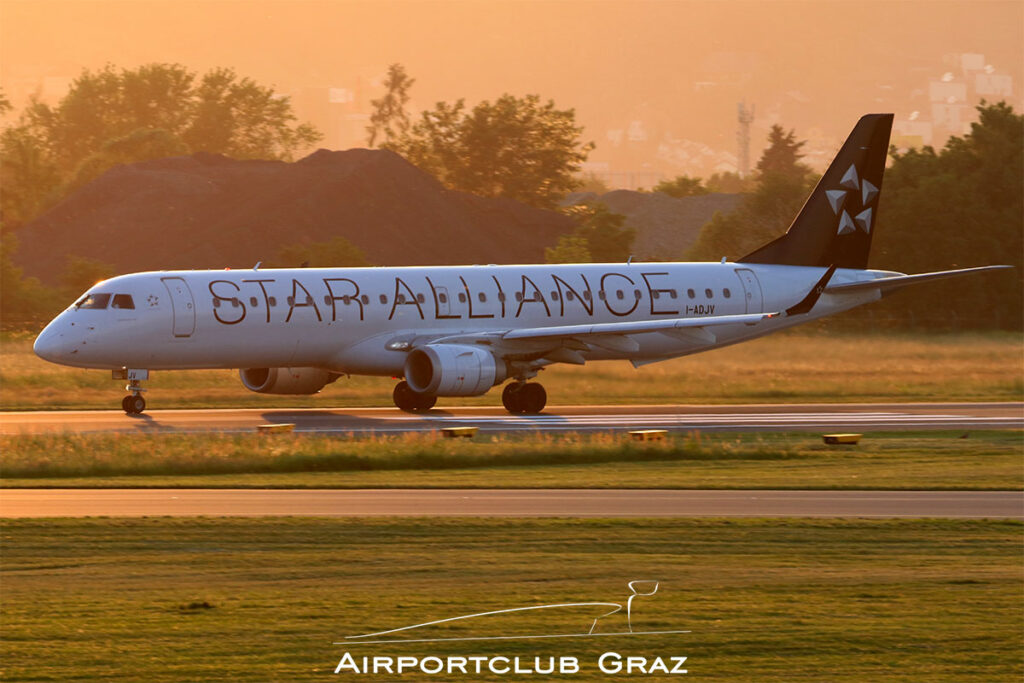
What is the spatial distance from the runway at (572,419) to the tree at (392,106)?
381 feet

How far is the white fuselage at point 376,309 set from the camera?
39.6 meters

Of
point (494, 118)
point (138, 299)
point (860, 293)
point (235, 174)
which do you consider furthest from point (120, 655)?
point (494, 118)

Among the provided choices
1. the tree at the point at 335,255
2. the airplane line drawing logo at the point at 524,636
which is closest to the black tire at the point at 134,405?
the airplane line drawing logo at the point at 524,636

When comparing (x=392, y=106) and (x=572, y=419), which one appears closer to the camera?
(x=572, y=419)

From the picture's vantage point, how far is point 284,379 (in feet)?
143

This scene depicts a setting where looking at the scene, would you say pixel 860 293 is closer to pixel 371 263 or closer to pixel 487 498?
pixel 487 498

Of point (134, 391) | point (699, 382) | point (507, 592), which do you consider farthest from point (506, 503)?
point (699, 382)

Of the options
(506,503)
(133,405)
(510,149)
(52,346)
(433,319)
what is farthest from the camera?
(510,149)

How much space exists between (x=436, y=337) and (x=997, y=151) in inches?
2240

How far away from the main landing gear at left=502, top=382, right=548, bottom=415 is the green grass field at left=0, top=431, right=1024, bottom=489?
833 centimetres

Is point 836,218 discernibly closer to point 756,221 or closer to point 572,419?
point 572,419

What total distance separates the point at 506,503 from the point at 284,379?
2096 centimetres

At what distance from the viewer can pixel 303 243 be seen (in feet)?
309

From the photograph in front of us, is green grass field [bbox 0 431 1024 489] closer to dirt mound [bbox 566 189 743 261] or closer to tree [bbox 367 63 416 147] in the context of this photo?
dirt mound [bbox 566 189 743 261]
